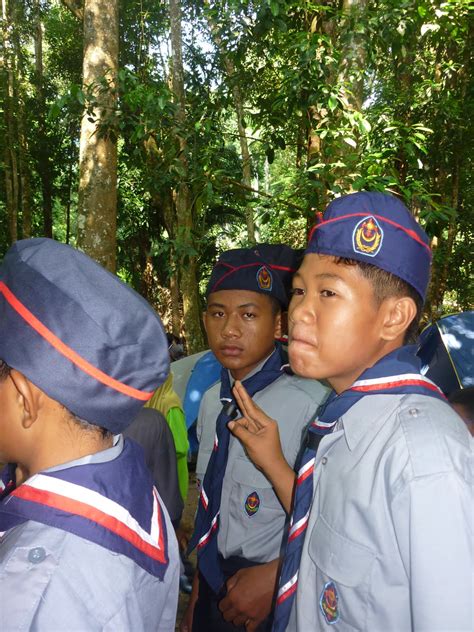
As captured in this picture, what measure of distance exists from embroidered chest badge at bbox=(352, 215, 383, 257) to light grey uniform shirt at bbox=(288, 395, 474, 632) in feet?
1.13

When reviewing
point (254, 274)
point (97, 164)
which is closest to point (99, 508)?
point (254, 274)

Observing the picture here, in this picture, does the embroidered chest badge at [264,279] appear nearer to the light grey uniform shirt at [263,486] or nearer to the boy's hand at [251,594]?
the light grey uniform shirt at [263,486]

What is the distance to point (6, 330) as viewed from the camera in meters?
0.99

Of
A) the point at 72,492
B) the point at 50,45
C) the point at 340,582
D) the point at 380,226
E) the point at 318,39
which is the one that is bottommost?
the point at 340,582

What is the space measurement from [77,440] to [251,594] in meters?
0.91

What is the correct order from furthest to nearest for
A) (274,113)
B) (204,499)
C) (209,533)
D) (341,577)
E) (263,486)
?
(274,113) < (204,499) < (209,533) < (263,486) < (341,577)

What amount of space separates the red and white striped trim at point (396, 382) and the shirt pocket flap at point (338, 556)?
31cm

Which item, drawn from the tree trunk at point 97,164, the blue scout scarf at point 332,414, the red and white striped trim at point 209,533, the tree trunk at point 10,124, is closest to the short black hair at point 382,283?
Result: the blue scout scarf at point 332,414

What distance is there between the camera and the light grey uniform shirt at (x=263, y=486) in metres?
1.78

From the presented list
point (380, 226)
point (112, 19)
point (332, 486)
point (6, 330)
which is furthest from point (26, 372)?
point (112, 19)

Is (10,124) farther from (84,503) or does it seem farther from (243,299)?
(84,503)

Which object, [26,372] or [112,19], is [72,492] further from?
[112,19]

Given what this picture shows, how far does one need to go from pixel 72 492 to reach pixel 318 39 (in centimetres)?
345

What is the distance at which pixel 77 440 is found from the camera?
1041 mm
